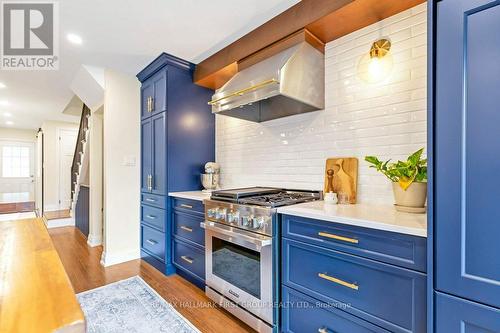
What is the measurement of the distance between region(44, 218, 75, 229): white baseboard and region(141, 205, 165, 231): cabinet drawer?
3.10m

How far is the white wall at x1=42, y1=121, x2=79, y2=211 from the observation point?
6.15m

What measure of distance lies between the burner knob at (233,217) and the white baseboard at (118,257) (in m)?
2.02

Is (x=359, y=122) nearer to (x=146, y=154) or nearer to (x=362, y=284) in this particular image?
(x=362, y=284)

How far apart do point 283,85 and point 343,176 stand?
85 centimetres

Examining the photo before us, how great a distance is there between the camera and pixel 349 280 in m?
1.32

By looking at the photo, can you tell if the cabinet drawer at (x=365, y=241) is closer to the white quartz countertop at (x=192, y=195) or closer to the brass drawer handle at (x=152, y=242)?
the white quartz countertop at (x=192, y=195)

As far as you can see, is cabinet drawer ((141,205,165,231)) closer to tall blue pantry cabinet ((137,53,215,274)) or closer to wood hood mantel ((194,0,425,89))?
tall blue pantry cabinet ((137,53,215,274))

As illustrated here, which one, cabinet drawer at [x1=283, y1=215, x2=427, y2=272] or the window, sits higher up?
the window

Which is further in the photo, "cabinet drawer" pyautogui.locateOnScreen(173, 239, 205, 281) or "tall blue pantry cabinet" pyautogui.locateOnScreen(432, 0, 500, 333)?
"cabinet drawer" pyautogui.locateOnScreen(173, 239, 205, 281)

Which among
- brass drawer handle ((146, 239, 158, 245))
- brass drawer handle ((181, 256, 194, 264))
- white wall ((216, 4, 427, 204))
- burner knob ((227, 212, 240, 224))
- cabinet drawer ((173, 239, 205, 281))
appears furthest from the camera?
brass drawer handle ((146, 239, 158, 245))

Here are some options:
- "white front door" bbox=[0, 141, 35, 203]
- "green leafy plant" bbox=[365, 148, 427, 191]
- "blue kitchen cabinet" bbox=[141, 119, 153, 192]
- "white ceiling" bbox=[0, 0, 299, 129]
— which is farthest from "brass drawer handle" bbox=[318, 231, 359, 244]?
"white front door" bbox=[0, 141, 35, 203]

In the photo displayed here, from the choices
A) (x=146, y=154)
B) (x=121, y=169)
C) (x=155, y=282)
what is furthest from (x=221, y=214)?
(x=121, y=169)

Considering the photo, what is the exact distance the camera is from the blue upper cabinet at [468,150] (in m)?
0.87

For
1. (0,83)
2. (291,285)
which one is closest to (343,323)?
(291,285)
